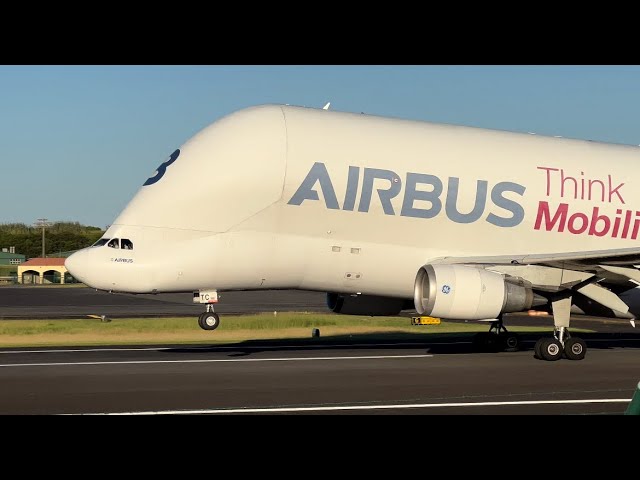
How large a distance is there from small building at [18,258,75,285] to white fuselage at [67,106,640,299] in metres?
115

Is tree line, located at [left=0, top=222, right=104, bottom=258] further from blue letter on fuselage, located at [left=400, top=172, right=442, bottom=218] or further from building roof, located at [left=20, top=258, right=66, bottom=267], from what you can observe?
blue letter on fuselage, located at [left=400, top=172, right=442, bottom=218]

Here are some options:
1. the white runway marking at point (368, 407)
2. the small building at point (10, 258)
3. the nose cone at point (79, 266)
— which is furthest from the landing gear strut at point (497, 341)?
the small building at point (10, 258)

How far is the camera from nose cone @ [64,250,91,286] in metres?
21.4

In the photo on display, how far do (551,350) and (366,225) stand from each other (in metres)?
5.86

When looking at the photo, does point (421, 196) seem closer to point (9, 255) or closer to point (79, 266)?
point (79, 266)

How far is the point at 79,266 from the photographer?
846 inches

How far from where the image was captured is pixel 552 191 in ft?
79.9

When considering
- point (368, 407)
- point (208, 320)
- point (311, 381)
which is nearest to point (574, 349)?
point (311, 381)

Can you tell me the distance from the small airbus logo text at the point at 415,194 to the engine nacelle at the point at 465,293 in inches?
68.8

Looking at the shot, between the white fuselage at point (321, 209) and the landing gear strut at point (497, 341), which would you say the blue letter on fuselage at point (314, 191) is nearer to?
the white fuselage at point (321, 209)
